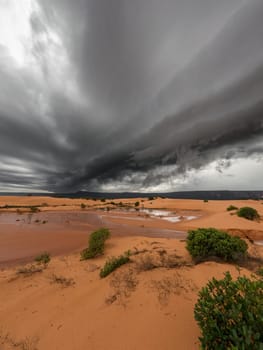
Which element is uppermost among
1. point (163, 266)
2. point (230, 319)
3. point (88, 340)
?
point (230, 319)

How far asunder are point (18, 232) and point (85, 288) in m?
10.3

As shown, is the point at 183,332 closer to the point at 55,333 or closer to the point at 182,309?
the point at 182,309

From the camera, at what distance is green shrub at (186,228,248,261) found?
16.1 ft

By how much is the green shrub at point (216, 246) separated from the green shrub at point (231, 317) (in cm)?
320

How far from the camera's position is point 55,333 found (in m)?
2.66

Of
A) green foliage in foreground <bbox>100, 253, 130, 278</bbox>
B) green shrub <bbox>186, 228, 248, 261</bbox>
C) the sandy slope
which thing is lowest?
the sandy slope

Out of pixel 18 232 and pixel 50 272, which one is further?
pixel 18 232

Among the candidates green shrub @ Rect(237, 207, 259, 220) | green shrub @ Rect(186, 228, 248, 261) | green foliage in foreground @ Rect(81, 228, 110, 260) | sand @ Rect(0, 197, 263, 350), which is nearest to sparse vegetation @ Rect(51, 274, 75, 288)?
sand @ Rect(0, 197, 263, 350)

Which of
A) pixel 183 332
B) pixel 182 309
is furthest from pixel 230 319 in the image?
pixel 182 309

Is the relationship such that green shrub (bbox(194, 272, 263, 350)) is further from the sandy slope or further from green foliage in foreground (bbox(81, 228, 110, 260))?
green foliage in foreground (bbox(81, 228, 110, 260))

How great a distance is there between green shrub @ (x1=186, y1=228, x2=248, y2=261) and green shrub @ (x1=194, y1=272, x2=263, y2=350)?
3.20 metres

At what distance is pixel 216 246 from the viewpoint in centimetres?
504

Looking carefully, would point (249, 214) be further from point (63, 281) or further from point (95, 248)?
point (63, 281)

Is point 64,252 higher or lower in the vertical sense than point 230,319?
lower
